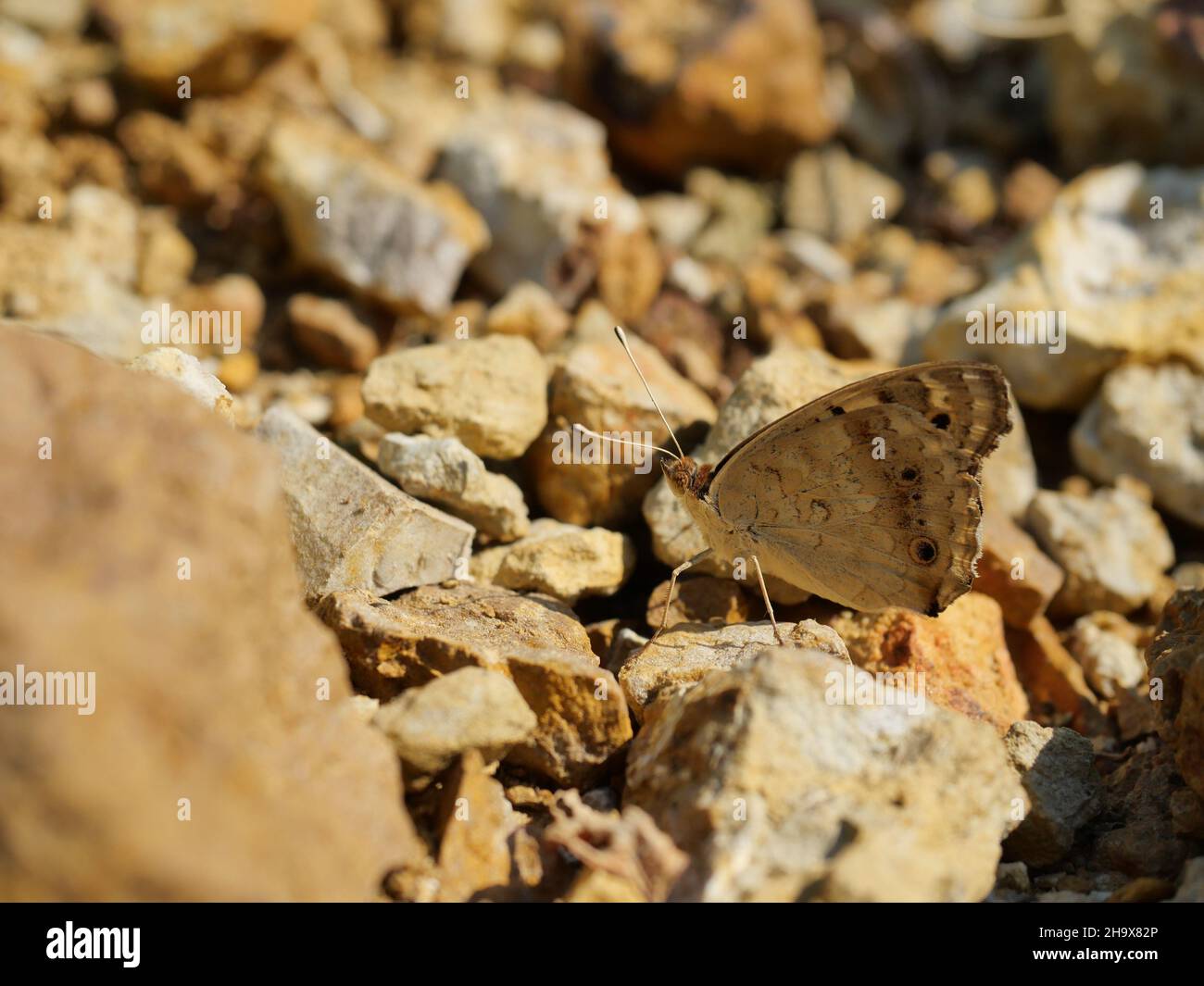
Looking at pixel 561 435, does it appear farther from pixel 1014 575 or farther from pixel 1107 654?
pixel 1107 654

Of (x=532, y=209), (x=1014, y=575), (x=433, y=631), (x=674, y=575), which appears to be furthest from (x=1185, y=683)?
(x=532, y=209)

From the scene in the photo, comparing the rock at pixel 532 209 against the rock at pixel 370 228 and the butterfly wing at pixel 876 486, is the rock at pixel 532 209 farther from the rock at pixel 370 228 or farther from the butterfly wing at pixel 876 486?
the butterfly wing at pixel 876 486

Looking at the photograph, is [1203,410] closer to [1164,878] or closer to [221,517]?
[1164,878]

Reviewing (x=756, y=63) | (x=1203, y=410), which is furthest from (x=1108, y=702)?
(x=756, y=63)

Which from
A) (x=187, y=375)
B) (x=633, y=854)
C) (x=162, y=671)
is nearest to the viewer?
(x=162, y=671)

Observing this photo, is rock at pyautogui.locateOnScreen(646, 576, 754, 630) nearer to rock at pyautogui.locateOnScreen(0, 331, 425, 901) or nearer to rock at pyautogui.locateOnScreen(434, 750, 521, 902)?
rock at pyautogui.locateOnScreen(434, 750, 521, 902)

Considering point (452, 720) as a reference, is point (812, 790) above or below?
below

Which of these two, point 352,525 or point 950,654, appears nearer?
point 352,525
